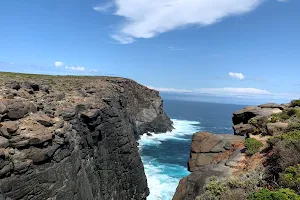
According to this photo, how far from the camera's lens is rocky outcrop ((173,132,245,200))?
54.1ft

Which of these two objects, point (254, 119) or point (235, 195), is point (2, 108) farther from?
point (254, 119)

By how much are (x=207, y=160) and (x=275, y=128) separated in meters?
6.47

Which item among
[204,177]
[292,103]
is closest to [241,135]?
[292,103]

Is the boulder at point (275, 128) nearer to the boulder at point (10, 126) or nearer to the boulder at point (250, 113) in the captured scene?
the boulder at point (250, 113)

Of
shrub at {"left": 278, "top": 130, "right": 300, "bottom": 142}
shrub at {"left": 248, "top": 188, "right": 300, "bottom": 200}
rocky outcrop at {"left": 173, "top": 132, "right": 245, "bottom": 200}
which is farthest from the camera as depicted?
rocky outcrop at {"left": 173, "top": 132, "right": 245, "bottom": 200}

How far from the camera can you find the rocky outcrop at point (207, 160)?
16.5 metres

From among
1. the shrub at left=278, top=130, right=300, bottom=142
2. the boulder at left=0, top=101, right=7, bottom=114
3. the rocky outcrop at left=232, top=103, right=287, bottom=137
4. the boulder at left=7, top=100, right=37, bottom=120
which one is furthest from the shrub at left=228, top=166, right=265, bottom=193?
the boulder at left=0, top=101, right=7, bottom=114

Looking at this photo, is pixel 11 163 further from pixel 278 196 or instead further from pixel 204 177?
pixel 278 196

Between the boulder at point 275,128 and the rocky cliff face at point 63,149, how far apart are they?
19862mm

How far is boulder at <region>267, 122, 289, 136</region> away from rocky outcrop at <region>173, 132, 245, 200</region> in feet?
8.79

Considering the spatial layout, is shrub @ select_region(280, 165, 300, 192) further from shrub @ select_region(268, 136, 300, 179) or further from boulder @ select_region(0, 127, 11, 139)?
boulder @ select_region(0, 127, 11, 139)

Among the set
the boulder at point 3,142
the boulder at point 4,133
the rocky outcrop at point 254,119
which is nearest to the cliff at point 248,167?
the rocky outcrop at point 254,119

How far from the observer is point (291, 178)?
41.4 ft

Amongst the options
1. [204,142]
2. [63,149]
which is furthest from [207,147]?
[63,149]
